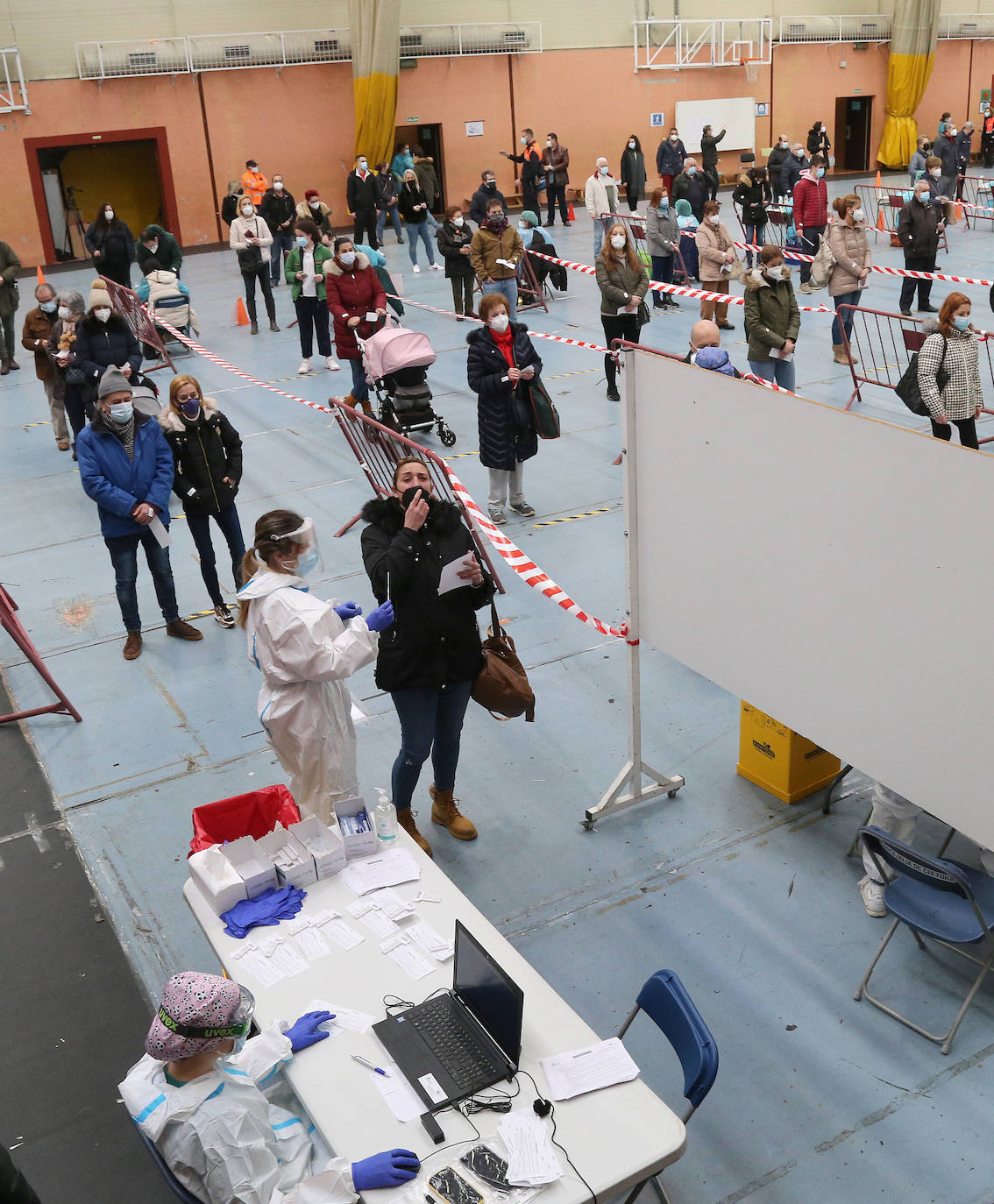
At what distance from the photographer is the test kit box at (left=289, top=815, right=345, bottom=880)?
4348mm

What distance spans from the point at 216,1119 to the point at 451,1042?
2.51ft

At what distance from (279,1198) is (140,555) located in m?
7.23

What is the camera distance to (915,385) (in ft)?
30.1

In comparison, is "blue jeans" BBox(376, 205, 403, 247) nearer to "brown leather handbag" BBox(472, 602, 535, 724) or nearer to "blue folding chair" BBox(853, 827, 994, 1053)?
"brown leather handbag" BBox(472, 602, 535, 724)

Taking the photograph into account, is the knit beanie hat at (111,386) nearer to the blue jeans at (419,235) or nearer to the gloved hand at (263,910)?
the gloved hand at (263,910)

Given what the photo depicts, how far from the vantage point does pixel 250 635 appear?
4926 mm

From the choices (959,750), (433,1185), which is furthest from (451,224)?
(433,1185)

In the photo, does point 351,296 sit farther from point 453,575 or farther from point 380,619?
point 380,619

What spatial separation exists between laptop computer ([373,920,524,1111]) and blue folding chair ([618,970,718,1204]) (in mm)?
553

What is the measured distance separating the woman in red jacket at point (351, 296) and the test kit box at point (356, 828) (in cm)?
796

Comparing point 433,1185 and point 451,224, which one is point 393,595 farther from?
point 451,224

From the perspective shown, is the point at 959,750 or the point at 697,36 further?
the point at 697,36

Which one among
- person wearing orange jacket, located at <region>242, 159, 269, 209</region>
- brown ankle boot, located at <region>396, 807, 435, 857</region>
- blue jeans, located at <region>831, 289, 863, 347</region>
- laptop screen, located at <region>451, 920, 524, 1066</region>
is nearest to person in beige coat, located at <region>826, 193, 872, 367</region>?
blue jeans, located at <region>831, 289, 863, 347</region>

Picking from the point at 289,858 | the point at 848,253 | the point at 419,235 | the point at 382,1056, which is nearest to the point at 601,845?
the point at 289,858
